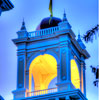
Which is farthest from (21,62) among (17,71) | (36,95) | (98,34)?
(98,34)

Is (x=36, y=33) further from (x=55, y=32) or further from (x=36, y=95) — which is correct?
(x=36, y=95)

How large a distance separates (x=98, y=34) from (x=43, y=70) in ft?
95.2

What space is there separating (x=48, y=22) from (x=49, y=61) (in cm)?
302

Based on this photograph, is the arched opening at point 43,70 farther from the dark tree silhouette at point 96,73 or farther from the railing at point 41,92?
the dark tree silhouette at point 96,73

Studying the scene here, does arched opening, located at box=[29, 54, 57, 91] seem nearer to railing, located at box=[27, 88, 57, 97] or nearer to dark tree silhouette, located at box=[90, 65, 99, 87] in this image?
railing, located at box=[27, 88, 57, 97]

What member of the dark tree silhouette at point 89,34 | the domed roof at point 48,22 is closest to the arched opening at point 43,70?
the domed roof at point 48,22

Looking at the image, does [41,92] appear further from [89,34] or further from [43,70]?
[89,34]

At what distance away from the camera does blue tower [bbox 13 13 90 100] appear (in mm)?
32906

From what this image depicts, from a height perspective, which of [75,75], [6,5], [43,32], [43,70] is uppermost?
[43,32]

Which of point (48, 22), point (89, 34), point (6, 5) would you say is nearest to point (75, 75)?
point (48, 22)

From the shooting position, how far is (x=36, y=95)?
32.6 m

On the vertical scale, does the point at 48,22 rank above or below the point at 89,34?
above

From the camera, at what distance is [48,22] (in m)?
35.7

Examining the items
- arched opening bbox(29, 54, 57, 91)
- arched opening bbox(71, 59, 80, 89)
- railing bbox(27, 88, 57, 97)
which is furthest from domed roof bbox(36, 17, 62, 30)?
railing bbox(27, 88, 57, 97)
